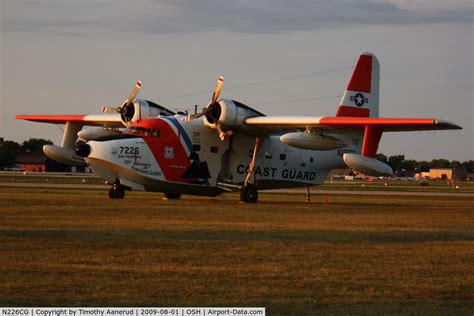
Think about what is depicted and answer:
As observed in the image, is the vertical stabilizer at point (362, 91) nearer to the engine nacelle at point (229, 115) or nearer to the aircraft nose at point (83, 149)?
the engine nacelle at point (229, 115)

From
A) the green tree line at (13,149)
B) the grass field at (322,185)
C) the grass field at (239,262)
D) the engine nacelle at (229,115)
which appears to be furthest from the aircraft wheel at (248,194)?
the green tree line at (13,149)

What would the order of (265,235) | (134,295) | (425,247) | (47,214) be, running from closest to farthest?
1. (134,295)
2. (425,247)
3. (265,235)
4. (47,214)

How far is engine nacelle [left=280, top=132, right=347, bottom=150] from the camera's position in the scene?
113 feet

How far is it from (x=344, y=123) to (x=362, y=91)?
7.34 metres

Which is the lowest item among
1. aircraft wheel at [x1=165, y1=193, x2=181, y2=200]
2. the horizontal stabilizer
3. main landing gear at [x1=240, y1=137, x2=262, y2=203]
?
aircraft wheel at [x1=165, y1=193, x2=181, y2=200]

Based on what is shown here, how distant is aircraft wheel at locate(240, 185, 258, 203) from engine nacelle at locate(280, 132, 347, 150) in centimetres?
365

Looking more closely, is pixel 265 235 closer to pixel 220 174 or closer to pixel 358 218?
pixel 358 218

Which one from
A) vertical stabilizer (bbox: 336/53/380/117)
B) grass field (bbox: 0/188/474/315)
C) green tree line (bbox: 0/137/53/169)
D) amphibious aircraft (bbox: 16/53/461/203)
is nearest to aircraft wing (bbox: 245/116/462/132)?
amphibious aircraft (bbox: 16/53/461/203)

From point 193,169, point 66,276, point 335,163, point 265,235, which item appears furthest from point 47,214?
point 335,163

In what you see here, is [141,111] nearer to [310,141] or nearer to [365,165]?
[310,141]

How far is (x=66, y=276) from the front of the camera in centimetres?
1353

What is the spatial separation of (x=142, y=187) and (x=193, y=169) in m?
2.36

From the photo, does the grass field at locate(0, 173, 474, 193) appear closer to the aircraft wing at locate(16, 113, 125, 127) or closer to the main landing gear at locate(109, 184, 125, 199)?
the aircraft wing at locate(16, 113, 125, 127)

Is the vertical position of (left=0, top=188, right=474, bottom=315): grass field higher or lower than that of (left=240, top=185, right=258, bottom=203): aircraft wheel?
lower
